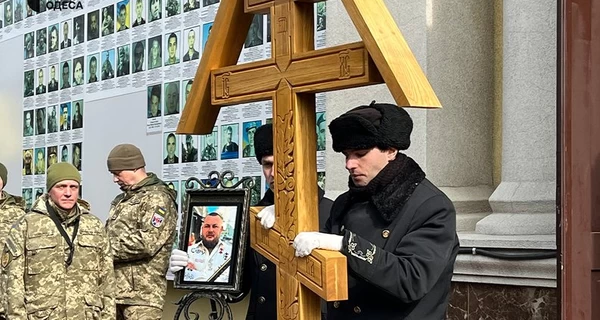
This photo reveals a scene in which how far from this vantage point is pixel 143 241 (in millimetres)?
7188

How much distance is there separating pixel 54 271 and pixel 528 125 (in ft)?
9.55

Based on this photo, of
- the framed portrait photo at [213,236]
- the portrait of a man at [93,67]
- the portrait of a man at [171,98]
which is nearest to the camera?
the framed portrait photo at [213,236]

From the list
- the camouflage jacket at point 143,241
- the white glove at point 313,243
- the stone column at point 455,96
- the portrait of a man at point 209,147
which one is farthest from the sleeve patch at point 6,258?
the white glove at point 313,243

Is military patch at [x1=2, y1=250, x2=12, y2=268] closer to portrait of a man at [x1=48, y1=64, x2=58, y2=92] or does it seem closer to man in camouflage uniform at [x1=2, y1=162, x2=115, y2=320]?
man in camouflage uniform at [x1=2, y1=162, x2=115, y2=320]

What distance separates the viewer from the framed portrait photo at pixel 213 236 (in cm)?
548

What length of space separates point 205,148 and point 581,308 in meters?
3.83

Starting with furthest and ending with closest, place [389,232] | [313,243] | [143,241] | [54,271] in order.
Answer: [143,241] → [54,271] → [389,232] → [313,243]

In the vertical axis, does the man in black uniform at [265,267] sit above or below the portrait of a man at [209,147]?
below

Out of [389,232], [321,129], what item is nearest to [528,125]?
[321,129]

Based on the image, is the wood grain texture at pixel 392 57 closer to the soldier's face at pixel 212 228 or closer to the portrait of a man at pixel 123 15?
the soldier's face at pixel 212 228

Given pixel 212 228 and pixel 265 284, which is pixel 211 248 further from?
pixel 265 284

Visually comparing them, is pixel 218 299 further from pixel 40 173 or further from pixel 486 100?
pixel 40 173

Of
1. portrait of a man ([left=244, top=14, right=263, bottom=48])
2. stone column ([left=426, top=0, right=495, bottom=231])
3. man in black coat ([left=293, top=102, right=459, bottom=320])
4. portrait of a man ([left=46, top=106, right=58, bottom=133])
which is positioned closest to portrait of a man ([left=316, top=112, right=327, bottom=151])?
stone column ([left=426, top=0, right=495, bottom=231])

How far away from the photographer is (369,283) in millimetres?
3625
